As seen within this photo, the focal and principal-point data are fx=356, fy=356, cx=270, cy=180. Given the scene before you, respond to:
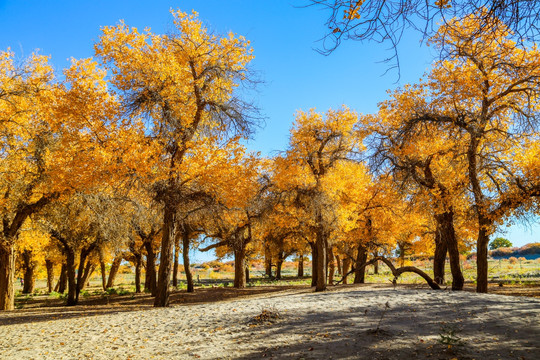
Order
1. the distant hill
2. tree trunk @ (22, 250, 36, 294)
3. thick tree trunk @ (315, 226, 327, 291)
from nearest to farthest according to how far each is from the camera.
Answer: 1. thick tree trunk @ (315, 226, 327, 291)
2. tree trunk @ (22, 250, 36, 294)
3. the distant hill

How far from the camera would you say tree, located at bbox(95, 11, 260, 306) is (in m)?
11.5

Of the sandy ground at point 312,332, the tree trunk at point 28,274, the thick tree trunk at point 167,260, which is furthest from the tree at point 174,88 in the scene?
the tree trunk at point 28,274

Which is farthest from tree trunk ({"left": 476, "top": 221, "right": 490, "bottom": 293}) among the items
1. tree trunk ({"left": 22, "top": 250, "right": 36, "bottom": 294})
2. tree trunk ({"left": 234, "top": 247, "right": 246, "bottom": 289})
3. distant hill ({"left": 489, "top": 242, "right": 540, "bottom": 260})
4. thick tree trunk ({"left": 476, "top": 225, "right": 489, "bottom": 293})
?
distant hill ({"left": 489, "top": 242, "right": 540, "bottom": 260})

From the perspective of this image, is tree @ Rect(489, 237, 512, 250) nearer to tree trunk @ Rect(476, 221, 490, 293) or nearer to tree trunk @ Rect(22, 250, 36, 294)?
tree trunk @ Rect(476, 221, 490, 293)

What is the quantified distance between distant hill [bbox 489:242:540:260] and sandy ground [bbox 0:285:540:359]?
81402 millimetres

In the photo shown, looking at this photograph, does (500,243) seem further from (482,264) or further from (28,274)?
(28,274)

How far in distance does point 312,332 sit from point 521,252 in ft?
296

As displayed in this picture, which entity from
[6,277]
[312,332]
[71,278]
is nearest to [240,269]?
[71,278]

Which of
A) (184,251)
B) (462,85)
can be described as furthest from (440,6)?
(184,251)

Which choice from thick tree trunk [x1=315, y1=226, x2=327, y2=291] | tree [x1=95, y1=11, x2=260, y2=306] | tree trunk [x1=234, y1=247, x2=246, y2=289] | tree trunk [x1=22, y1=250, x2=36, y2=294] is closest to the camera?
tree [x1=95, y1=11, x2=260, y2=306]

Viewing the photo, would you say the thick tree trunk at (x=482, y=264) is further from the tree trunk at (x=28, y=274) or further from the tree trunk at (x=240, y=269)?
the tree trunk at (x=28, y=274)

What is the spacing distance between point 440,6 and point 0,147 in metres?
16.1

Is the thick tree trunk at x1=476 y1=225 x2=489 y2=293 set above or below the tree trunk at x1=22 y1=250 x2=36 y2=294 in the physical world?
above

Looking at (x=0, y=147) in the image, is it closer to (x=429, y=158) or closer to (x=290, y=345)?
(x=290, y=345)
